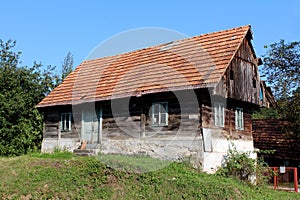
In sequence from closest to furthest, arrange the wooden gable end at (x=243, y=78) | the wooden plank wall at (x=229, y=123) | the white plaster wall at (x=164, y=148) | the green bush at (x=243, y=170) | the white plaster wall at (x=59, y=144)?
the white plaster wall at (x=164, y=148)
the green bush at (x=243, y=170)
the wooden plank wall at (x=229, y=123)
the wooden gable end at (x=243, y=78)
the white plaster wall at (x=59, y=144)

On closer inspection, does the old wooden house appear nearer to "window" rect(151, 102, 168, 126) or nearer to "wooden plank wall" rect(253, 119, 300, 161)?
"window" rect(151, 102, 168, 126)

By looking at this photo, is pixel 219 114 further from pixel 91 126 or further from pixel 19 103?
pixel 19 103

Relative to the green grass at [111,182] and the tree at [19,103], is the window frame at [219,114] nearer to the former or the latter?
the green grass at [111,182]

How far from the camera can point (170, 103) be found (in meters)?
14.2

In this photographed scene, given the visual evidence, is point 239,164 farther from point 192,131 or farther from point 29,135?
point 29,135

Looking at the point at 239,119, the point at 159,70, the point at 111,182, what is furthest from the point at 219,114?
the point at 111,182

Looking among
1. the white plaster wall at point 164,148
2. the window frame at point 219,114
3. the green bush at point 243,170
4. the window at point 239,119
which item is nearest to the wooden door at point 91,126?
the white plaster wall at point 164,148

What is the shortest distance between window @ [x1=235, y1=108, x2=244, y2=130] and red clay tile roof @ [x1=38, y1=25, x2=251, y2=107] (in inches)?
132

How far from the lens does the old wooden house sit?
13523 mm

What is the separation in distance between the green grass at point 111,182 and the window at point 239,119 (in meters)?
4.15

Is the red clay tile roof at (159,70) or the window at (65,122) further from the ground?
the red clay tile roof at (159,70)

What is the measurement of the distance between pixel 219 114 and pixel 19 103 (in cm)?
1371

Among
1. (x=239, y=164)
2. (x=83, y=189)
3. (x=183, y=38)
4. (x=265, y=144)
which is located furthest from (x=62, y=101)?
(x=265, y=144)

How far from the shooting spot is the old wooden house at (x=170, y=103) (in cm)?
1352
